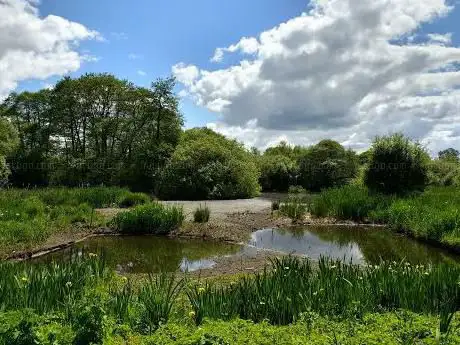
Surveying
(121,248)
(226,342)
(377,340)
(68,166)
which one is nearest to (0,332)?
(226,342)

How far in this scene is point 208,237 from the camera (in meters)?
14.7

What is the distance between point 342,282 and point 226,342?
7.62 feet

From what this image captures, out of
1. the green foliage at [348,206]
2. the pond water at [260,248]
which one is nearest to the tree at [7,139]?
the pond water at [260,248]

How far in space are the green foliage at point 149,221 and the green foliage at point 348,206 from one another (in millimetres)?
6132

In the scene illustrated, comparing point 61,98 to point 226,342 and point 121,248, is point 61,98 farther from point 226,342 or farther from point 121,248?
point 226,342

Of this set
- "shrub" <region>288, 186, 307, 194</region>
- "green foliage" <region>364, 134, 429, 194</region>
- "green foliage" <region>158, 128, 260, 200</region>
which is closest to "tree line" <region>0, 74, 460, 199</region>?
"green foliage" <region>158, 128, 260, 200</region>

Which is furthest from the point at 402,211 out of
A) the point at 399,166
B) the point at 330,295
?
the point at 330,295

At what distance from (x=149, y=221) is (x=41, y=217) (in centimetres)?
341

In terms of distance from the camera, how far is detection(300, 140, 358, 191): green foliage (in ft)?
121

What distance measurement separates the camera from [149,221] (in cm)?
1552

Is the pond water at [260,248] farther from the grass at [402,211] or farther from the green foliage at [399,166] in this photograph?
the green foliage at [399,166]

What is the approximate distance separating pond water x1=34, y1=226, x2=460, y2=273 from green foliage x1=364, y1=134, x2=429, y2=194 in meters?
5.43

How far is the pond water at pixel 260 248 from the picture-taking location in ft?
37.8

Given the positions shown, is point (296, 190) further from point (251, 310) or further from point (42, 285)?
point (42, 285)
